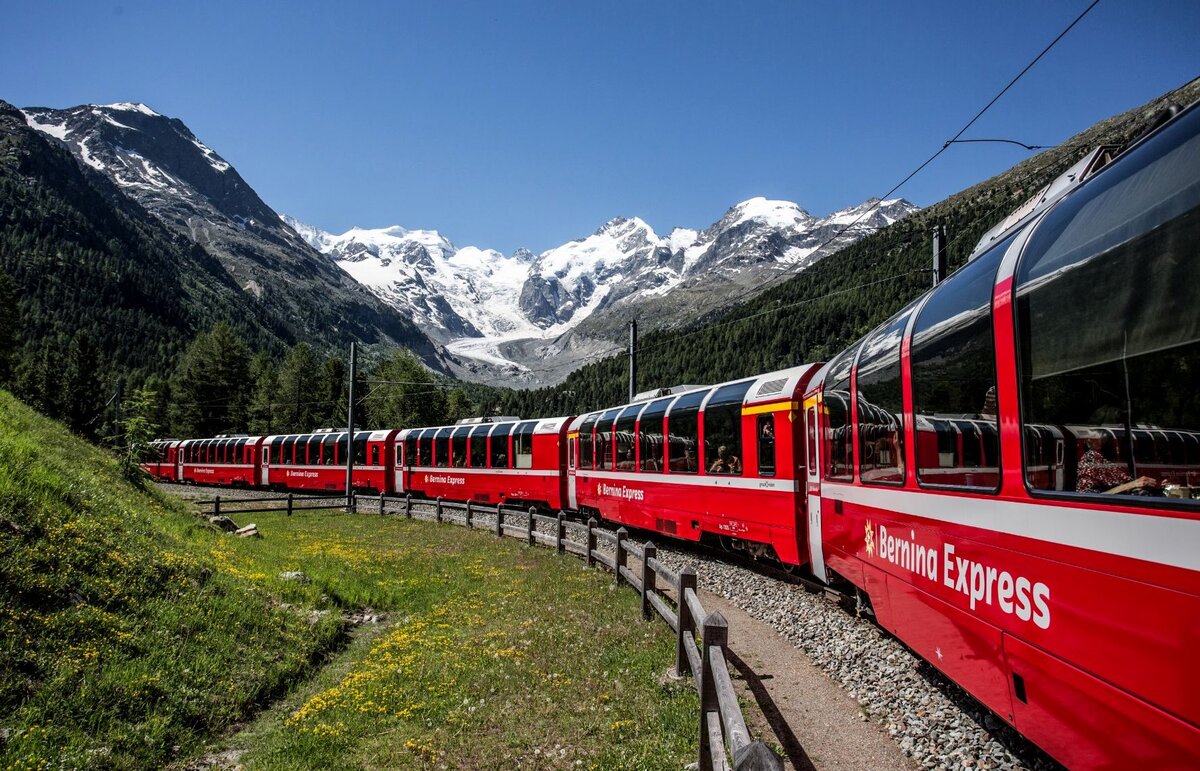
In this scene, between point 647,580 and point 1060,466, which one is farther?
point 647,580

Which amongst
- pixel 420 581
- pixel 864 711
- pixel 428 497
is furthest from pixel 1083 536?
pixel 428 497

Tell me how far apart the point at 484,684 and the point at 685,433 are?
878 centimetres

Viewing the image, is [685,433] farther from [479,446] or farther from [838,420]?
[479,446]

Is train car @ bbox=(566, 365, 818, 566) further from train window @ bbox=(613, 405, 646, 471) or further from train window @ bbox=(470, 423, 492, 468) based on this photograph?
train window @ bbox=(470, 423, 492, 468)

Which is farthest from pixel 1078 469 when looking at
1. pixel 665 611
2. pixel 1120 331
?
pixel 665 611

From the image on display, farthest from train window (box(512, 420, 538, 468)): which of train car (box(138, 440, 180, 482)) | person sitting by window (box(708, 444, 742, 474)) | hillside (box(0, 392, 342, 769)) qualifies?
train car (box(138, 440, 180, 482))

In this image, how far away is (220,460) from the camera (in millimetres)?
49719

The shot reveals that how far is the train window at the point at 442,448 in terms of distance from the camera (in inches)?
1246

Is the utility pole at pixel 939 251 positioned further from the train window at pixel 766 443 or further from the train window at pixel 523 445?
the train window at pixel 523 445

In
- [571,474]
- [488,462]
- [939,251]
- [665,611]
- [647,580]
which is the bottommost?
[665,611]

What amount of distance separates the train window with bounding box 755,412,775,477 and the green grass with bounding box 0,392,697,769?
3236 millimetres

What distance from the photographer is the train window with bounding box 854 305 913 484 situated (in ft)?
22.5

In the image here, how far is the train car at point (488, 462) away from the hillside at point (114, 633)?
15012 mm

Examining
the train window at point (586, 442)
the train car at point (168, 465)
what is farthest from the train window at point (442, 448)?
the train car at point (168, 465)
